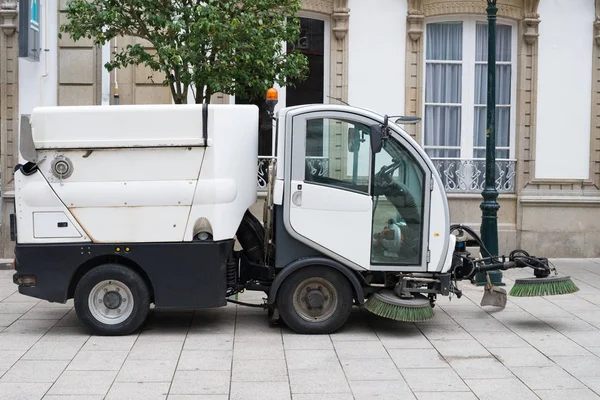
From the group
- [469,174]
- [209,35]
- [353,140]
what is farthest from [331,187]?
[469,174]

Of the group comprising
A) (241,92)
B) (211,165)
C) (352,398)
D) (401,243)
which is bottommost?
(352,398)

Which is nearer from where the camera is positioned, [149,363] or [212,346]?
[149,363]

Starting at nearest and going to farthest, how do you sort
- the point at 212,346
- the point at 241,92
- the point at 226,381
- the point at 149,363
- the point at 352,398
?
the point at 352,398
the point at 226,381
the point at 149,363
the point at 212,346
the point at 241,92

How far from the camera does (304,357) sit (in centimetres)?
797

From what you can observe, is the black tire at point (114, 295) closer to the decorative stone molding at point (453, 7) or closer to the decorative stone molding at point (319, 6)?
the decorative stone molding at point (319, 6)

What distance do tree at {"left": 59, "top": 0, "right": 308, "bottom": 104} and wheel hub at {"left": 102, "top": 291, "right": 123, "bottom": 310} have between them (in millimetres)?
3031

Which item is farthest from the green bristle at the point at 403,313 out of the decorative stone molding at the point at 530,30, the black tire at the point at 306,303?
the decorative stone molding at the point at 530,30

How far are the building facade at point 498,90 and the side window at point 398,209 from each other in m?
5.81

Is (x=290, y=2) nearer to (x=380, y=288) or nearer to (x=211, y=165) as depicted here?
(x=211, y=165)

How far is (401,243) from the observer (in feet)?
29.2

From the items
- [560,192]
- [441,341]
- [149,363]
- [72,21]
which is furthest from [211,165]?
[560,192]

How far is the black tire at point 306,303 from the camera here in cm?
888

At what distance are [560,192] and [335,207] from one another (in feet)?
25.2

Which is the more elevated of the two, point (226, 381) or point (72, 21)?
point (72, 21)
